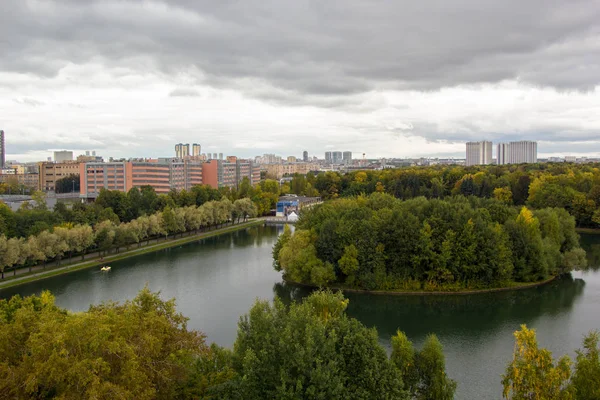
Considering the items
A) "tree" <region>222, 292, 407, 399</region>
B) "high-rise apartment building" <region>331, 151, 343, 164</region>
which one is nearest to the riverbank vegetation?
"tree" <region>222, 292, 407, 399</region>

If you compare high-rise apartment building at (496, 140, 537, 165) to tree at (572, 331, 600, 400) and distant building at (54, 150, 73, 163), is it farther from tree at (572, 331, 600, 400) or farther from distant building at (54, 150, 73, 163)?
tree at (572, 331, 600, 400)

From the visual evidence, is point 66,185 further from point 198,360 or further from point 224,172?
point 198,360

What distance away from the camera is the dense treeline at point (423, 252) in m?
16.4

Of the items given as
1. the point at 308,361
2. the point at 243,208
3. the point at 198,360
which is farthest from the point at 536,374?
the point at 243,208

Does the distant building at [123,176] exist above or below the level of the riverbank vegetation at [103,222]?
above

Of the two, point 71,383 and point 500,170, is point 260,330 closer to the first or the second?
point 71,383

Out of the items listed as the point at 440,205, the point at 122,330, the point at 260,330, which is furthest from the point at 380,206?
the point at 122,330

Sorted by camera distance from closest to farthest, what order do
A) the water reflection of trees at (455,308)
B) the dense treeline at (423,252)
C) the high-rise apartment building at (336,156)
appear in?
1. the water reflection of trees at (455,308)
2. the dense treeline at (423,252)
3. the high-rise apartment building at (336,156)

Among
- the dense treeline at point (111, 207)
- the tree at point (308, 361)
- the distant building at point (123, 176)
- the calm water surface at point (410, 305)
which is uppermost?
the distant building at point (123, 176)

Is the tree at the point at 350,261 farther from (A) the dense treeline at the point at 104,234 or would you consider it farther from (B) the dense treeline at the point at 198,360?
(A) the dense treeline at the point at 104,234

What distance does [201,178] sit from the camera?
1871 inches

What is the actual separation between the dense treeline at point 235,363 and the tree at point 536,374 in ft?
0.05

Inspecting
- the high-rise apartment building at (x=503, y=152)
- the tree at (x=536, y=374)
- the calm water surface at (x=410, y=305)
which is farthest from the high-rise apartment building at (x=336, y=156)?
the tree at (x=536, y=374)

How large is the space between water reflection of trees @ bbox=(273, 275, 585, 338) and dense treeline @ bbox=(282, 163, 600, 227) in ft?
48.7
